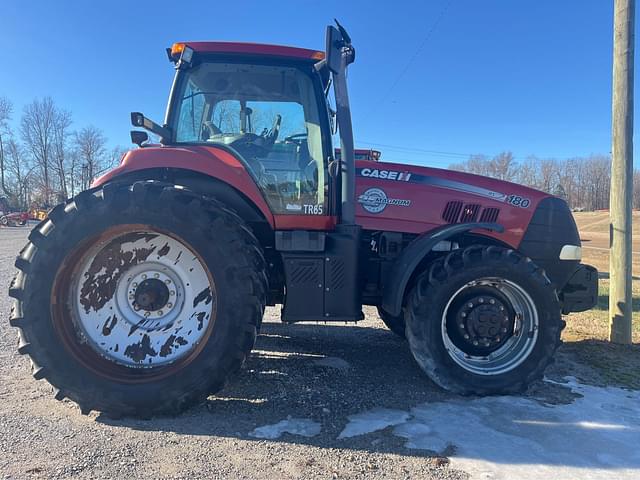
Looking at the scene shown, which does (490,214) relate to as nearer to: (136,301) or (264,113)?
(264,113)

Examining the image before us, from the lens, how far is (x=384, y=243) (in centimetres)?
381

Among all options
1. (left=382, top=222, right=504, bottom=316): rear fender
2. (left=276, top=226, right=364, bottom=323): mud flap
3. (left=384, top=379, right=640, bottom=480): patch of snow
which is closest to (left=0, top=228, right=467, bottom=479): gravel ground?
(left=384, top=379, right=640, bottom=480): patch of snow

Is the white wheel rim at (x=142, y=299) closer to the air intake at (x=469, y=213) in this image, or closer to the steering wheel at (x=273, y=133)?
the steering wheel at (x=273, y=133)

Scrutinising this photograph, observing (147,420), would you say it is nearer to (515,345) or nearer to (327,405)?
(327,405)

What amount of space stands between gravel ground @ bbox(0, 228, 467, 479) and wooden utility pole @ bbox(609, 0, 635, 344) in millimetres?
2501

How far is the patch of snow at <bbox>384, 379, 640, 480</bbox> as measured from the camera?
2408 millimetres

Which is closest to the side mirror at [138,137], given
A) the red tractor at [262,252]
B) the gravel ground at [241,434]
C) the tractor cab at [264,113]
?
the red tractor at [262,252]

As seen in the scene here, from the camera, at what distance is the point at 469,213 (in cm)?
380

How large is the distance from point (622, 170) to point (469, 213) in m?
2.29

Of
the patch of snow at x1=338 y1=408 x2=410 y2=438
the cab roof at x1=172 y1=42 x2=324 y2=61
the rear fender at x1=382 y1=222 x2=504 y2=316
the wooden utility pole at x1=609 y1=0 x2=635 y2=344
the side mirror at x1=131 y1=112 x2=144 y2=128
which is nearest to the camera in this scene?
the patch of snow at x1=338 y1=408 x2=410 y2=438

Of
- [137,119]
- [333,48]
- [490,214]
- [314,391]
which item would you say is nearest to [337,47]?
[333,48]

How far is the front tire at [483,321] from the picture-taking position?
10.9 ft

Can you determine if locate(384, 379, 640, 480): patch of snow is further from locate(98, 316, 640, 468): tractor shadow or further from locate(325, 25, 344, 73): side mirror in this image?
locate(325, 25, 344, 73): side mirror

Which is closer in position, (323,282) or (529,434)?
(529,434)
